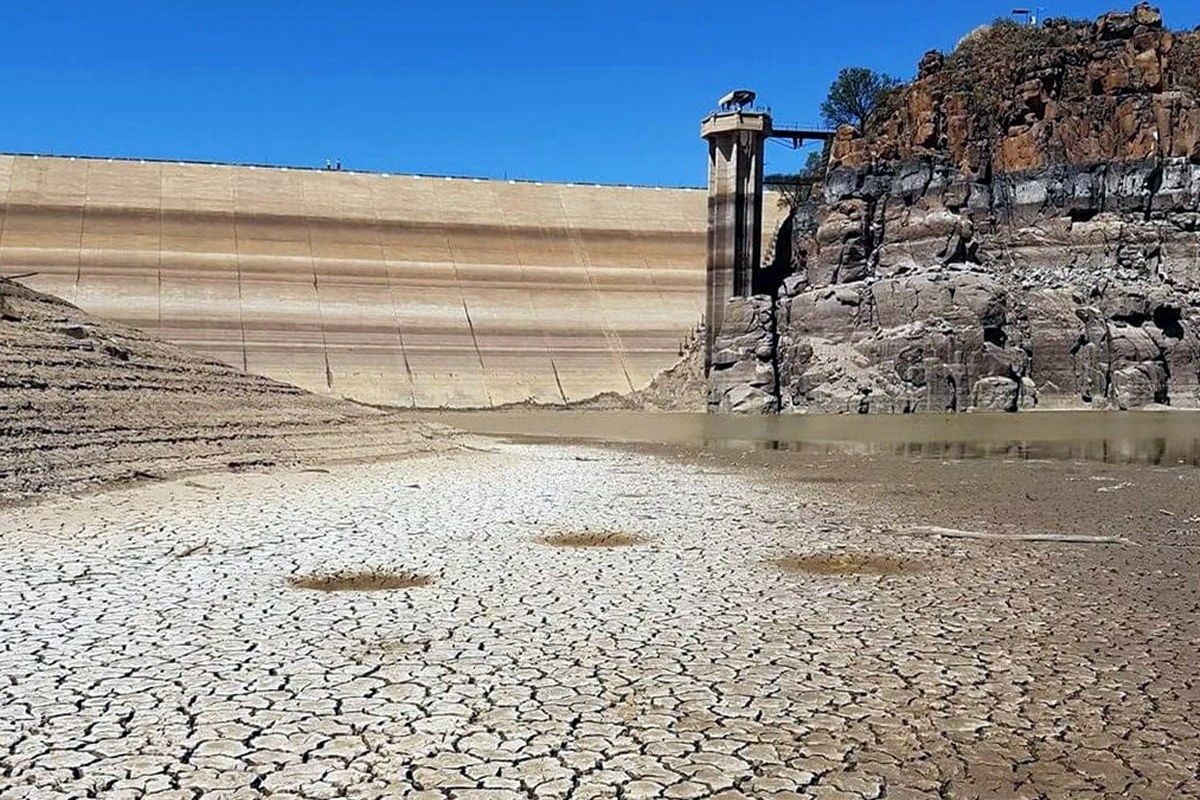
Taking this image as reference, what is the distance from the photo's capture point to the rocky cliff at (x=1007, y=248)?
38.6m

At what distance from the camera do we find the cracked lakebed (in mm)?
4664

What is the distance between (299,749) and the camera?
15.9ft

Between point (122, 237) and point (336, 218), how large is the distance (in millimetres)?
8860

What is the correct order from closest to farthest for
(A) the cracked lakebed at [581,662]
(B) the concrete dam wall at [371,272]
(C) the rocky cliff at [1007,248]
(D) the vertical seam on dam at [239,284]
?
(A) the cracked lakebed at [581,662], (C) the rocky cliff at [1007,248], (D) the vertical seam on dam at [239,284], (B) the concrete dam wall at [371,272]

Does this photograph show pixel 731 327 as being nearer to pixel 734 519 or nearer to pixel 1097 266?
pixel 1097 266

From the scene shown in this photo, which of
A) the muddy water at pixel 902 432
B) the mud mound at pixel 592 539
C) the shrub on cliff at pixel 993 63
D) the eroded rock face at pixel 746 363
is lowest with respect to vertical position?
the mud mound at pixel 592 539

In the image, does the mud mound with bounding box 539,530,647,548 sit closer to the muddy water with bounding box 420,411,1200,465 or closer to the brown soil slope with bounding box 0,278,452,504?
the brown soil slope with bounding box 0,278,452,504

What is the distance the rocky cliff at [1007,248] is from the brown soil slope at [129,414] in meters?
22.2

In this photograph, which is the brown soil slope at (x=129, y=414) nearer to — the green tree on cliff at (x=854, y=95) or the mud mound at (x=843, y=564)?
the mud mound at (x=843, y=564)

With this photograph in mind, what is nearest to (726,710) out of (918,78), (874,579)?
(874,579)

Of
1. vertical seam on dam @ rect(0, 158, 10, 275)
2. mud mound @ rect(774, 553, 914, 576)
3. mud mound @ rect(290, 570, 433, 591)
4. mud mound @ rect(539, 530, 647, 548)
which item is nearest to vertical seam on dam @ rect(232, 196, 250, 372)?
vertical seam on dam @ rect(0, 158, 10, 275)

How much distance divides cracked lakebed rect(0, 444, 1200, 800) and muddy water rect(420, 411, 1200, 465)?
1354 cm

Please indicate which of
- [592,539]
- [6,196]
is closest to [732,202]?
[6,196]

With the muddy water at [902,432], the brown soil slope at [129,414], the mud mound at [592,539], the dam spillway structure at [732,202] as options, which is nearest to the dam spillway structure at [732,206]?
the dam spillway structure at [732,202]
